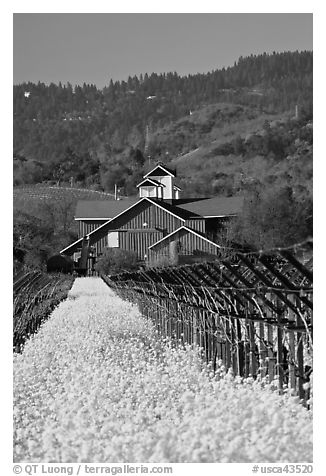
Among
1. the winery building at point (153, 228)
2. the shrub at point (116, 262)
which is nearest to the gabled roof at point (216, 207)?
the winery building at point (153, 228)

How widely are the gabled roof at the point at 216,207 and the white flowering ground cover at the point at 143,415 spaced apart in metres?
57.1

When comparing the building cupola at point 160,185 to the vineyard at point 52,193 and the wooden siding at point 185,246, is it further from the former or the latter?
the wooden siding at point 185,246

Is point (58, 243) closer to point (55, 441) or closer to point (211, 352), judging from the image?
point (211, 352)

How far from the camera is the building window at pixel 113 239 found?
62688 millimetres

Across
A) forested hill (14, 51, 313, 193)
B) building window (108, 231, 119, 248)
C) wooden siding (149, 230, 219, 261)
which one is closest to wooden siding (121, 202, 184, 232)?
building window (108, 231, 119, 248)

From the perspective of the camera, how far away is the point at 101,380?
9.62m

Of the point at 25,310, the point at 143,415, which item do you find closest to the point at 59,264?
the point at 25,310

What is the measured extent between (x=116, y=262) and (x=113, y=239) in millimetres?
8791

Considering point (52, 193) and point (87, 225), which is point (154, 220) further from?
point (52, 193)

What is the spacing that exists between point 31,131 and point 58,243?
2312cm

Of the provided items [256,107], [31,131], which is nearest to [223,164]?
[256,107]

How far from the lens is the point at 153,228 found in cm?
6400

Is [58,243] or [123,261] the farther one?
[58,243]

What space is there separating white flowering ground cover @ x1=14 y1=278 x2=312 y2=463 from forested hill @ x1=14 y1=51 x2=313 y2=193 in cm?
3742
